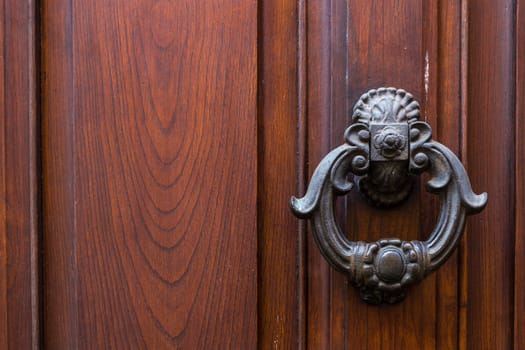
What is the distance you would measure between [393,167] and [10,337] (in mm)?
351

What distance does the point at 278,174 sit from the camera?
45cm

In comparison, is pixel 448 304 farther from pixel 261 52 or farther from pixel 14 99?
pixel 14 99

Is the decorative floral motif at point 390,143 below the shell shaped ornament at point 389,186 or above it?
above

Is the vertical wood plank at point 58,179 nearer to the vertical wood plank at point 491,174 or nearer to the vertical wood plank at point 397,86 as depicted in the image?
the vertical wood plank at point 397,86

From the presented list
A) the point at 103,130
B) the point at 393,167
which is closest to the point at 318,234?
the point at 393,167

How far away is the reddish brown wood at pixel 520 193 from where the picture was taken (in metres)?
0.44

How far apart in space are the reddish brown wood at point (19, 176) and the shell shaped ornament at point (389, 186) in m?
0.23

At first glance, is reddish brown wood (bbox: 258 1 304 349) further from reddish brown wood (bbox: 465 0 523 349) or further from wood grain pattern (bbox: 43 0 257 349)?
reddish brown wood (bbox: 465 0 523 349)

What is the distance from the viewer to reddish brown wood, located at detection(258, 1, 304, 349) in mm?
448

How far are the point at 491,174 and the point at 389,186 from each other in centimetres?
10

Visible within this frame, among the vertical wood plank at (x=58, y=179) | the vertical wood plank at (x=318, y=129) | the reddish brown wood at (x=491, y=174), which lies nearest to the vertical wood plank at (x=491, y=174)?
the reddish brown wood at (x=491, y=174)

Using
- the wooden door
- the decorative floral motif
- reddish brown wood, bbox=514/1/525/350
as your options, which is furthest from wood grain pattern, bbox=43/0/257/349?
reddish brown wood, bbox=514/1/525/350

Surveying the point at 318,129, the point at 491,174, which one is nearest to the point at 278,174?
the point at 318,129

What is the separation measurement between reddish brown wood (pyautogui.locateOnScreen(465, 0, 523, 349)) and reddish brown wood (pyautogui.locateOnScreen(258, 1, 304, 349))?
0.48ft
